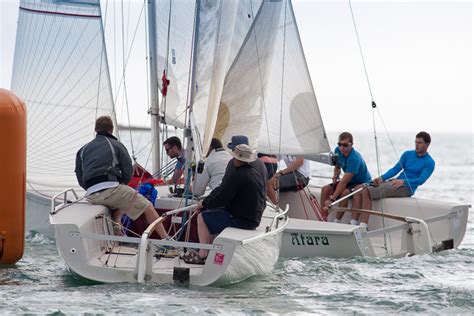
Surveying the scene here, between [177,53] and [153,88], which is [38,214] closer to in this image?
[153,88]

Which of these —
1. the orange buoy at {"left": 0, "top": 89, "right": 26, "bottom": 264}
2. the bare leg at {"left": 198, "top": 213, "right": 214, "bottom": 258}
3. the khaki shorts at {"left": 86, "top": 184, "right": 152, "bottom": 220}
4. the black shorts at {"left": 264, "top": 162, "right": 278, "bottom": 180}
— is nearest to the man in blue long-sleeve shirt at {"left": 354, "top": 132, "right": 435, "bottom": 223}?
the black shorts at {"left": 264, "top": 162, "right": 278, "bottom": 180}

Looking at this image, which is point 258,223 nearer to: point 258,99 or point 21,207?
point 21,207

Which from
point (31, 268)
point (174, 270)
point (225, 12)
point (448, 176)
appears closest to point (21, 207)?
point (31, 268)

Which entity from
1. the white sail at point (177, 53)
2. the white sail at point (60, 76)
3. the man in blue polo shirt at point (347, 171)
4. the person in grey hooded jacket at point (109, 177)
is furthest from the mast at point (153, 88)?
the person in grey hooded jacket at point (109, 177)

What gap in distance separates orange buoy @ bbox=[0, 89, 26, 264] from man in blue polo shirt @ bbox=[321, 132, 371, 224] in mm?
4284

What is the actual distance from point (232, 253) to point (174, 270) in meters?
0.55

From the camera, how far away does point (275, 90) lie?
14.9 meters

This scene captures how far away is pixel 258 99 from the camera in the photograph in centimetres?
1393

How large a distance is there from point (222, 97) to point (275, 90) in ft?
5.43

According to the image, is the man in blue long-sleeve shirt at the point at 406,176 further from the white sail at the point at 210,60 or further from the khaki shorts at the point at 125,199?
the khaki shorts at the point at 125,199

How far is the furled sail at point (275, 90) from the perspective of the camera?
13.7 metres

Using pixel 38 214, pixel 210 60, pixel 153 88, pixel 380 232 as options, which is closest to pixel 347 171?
pixel 380 232

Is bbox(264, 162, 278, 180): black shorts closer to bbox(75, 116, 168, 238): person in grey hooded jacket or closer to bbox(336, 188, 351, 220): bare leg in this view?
bbox(336, 188, 351, 220): bare leg

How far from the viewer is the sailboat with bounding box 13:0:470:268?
41.1 feet
